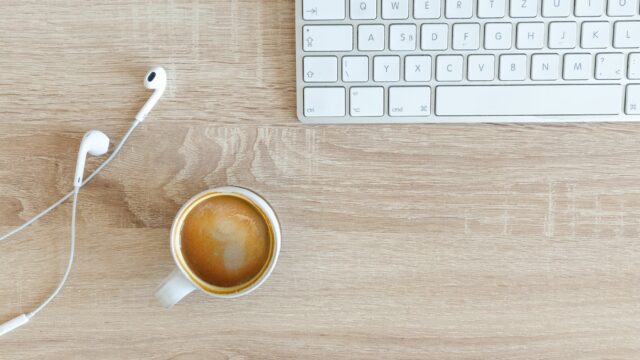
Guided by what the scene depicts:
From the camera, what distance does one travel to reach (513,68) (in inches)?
22.9

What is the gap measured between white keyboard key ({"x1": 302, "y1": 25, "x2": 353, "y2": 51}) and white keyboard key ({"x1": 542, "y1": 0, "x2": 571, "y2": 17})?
0.62 feet

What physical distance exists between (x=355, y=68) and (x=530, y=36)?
0.17 m

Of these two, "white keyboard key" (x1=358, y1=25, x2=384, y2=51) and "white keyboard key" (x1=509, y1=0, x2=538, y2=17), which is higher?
"white keyboard key" (x1=509, y1=0, x2=538, y2=17)

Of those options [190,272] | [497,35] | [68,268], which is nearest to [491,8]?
[497,35]

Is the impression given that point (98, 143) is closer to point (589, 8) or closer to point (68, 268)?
point (68, 268)

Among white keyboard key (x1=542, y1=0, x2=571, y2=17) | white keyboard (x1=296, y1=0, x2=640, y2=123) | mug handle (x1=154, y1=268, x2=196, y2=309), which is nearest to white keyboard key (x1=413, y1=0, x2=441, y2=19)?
white keyboard (x1=296, y1=0, x2=640, y2=123)

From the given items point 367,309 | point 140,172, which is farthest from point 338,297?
point 140,172

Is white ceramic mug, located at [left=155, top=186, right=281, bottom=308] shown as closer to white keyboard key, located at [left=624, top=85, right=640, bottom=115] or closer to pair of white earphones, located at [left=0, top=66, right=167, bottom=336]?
pair of white earphones, located at [left=0, top=66, right=167, bottom=336]

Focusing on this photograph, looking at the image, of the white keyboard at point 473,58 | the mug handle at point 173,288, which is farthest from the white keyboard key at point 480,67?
the mug handle at point 173,288

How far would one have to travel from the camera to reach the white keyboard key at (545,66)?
1.90 feet

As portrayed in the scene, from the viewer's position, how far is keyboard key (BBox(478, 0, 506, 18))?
0.57m

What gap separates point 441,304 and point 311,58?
11.2 inches

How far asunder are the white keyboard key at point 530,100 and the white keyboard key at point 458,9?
0.22 ft

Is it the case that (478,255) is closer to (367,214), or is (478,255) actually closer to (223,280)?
(367,214)
